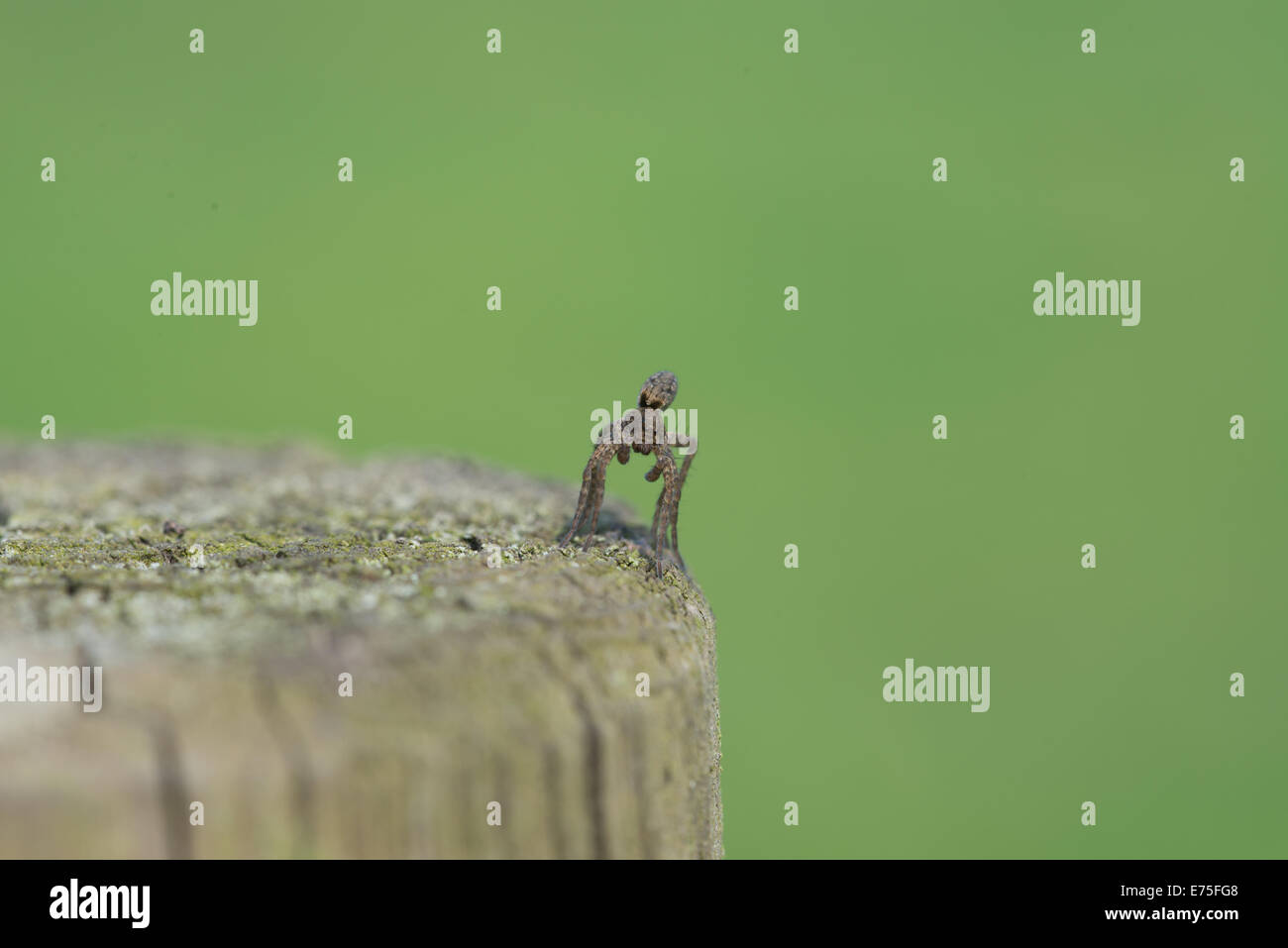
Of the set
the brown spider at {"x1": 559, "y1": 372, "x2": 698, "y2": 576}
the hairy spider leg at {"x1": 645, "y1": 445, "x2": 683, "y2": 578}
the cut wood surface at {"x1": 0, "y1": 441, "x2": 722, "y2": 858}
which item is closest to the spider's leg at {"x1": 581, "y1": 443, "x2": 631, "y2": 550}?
the brown spider at {"x1": 559, "y1": 372, "x2": 698, "y2": 576}

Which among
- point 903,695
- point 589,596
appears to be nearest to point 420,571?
point 589,596

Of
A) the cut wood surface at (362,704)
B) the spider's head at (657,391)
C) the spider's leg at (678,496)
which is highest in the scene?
the spider's head at (657,391)

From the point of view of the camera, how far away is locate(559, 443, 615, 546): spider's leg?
3.77 metres

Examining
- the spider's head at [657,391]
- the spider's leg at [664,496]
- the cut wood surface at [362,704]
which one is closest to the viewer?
the cut wood surface at [362,704]

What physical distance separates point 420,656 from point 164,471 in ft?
12.2

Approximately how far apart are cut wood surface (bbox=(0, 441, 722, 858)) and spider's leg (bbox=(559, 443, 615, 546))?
0.64 ft

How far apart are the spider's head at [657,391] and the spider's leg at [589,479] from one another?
210 mm

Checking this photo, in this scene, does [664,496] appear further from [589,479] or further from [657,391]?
[657,391]

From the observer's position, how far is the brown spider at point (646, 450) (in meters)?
3.79

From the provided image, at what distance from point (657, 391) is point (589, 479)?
402 millimetres

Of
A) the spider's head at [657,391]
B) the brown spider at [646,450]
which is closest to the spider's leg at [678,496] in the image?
the brown spider at [646,450]

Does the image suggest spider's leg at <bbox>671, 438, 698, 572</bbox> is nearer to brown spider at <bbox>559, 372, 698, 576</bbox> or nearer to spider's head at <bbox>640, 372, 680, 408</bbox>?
brown spider at <bbox>559, 372, 698, 576</bbox>

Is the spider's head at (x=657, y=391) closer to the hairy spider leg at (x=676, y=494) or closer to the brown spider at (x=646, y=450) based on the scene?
the brown spider at (x=646, y=450)

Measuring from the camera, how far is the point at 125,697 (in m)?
Answer: 2.28
